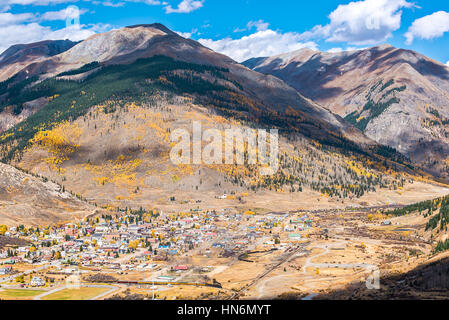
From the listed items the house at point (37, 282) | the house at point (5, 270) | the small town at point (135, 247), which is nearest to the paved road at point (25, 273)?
the small town at point (135, 247)

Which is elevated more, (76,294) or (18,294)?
(18,294)

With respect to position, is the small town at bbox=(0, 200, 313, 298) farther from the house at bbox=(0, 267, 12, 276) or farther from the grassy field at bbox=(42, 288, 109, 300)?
the grassy field at bbox=(42, 288, 109, 300)

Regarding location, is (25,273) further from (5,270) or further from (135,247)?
(135,247)

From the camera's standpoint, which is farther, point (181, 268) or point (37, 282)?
point (181, 268)

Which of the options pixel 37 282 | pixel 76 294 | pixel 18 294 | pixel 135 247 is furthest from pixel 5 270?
pixel 135 247

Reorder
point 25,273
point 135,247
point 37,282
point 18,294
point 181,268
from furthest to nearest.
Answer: point 135,247 → point 181,268 → point 25,273 → point 37,282 → point 18,294
